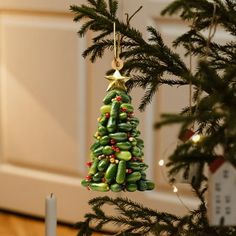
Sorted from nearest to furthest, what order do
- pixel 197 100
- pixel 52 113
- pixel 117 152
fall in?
pixel 197 100
pixel 117 152
pixel 52 113

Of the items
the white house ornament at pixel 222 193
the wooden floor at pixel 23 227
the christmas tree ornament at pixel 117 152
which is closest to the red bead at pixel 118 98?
the christmas tree ornament at pixel 117 152

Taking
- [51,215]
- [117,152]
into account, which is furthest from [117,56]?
[51,215]

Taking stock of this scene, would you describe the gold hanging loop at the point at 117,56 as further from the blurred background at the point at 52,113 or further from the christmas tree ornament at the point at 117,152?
the blurred background at the point at 52,113

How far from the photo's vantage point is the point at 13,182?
2.42 m

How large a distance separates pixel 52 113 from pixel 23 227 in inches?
16.7

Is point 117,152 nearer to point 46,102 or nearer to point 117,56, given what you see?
point 117,56

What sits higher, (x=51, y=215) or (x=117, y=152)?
(x=117, y=152)

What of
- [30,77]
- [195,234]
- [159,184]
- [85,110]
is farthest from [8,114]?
[195,234]

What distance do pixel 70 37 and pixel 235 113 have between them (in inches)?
57.4

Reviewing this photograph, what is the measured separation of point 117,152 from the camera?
1.12 meters

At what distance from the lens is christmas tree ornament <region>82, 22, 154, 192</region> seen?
1116mm

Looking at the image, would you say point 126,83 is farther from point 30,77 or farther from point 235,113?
point 30,77

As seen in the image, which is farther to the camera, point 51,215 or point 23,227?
point 23,227

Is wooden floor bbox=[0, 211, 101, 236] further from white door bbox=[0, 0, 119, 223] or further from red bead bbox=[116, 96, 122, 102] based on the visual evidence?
red bead bbox=[116, 96, 122, 102]
